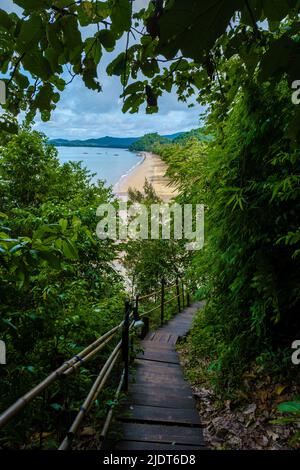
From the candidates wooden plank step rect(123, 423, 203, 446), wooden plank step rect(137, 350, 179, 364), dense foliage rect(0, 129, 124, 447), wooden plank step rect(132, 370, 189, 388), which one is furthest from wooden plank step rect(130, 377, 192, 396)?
wooden plank step rect(137, 350, 179, 364)

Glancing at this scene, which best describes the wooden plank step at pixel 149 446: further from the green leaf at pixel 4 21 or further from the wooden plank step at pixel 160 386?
the green leaf at pixel 4 21

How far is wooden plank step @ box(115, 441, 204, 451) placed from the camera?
258cm

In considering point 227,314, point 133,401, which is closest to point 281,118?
point 227,314

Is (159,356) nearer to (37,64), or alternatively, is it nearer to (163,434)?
(163,434)

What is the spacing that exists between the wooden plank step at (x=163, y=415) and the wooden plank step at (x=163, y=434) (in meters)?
0.09

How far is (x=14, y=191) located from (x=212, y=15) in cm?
969

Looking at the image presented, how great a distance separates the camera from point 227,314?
4.24m

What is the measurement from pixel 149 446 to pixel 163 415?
2.08 ft

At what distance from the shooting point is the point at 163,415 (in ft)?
10.6

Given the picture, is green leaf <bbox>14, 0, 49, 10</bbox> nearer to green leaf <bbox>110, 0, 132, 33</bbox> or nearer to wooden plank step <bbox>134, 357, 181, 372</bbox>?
green leaf <bbox>110, 0, 132, 33</bbox>

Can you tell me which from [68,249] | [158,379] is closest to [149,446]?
[158,379]

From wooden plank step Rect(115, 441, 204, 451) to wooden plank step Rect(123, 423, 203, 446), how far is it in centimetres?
5

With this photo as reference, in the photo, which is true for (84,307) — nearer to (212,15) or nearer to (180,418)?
(180,418)
